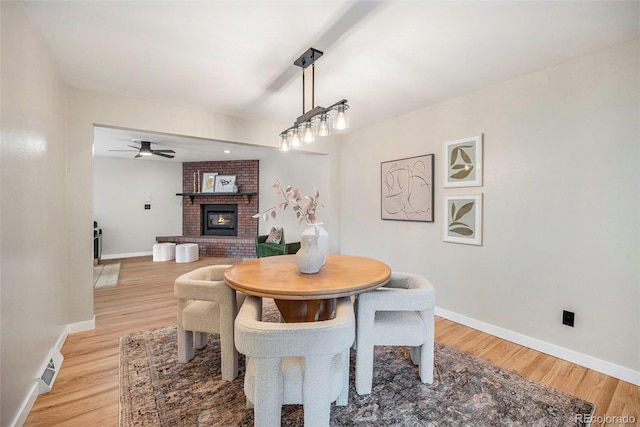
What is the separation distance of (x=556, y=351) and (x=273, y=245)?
392 centimetres

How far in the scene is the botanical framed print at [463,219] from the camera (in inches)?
104

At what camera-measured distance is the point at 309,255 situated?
69.6 inches

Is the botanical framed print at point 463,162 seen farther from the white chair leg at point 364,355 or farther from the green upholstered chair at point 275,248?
the green upholstered chair at point 275,248

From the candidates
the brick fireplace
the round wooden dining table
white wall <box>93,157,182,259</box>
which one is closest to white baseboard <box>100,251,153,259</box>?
white wall <box>93,157,182,259</box>

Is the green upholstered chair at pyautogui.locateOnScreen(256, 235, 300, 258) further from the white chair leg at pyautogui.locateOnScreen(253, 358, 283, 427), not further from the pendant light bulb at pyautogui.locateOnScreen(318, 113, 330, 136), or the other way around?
the white chair leg at pyautogui.locateOnScreen(253, 358, 283, 427)

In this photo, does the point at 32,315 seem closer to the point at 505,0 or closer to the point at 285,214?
the point at 505,0

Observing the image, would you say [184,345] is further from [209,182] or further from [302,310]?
[209,182]

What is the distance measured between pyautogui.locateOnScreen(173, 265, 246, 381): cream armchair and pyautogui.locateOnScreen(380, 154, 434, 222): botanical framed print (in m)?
2.12

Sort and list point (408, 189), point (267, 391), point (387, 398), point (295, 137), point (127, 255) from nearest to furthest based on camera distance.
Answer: point (267, 391)
point (387, 398)
point (295, 137)
point (408, 189)
point (127, 255)

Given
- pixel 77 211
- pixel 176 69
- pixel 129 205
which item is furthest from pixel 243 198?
pixel 176 69

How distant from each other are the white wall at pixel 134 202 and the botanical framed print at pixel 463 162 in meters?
6.25

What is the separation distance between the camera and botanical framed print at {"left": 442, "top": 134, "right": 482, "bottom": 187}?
263 centimetres

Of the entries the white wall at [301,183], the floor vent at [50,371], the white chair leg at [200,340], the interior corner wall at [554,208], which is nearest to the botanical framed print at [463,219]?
the interior corner wall at [554,208]

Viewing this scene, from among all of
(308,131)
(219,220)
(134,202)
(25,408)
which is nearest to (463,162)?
(308,131)
